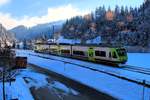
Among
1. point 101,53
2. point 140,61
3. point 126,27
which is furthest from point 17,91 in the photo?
point 126,27

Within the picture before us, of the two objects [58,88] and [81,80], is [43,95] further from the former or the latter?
[81,80]

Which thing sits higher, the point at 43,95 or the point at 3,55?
the point at 3,55

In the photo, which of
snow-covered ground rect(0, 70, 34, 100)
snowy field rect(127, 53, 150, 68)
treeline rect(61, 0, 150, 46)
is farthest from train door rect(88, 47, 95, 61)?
treeline rect(61, 0, 150, 46)

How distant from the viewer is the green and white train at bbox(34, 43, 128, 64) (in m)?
55.8

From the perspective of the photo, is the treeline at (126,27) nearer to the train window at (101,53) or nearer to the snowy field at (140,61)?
the snowy field at (140,61)

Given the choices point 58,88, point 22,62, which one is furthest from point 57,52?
point 58,88

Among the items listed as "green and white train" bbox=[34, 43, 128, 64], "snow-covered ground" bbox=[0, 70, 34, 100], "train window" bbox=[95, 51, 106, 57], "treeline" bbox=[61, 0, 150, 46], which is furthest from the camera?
"treeline" bbox=[61, 0, 150, 46]

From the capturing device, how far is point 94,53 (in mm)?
61938

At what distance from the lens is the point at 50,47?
304ft

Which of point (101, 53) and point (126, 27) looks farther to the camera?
point (126, 27)

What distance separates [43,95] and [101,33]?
494 feet

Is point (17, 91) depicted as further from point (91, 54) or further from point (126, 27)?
point (126, 27)

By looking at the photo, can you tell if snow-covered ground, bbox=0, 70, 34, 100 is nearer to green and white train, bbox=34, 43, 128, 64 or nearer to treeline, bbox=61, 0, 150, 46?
green and white train, bbox=34, 43, 128, 64

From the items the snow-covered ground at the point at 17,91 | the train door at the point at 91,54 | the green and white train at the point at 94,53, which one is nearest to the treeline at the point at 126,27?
the green and white train at the point at 94,53
